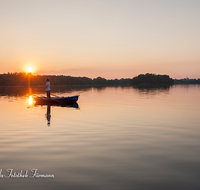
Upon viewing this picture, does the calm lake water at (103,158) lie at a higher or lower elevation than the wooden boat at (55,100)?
lower

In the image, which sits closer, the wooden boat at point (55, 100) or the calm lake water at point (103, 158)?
the calm lake water at point (103, 158)

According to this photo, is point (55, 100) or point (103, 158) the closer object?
point (103, 158)

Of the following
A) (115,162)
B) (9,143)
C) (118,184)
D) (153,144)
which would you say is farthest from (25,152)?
(153,144)

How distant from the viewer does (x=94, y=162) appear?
6.96m

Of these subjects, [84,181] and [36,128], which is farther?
[36,128]

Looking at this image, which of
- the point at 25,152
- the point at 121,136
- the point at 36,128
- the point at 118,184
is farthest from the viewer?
the point at 36,128

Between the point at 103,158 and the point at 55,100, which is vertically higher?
the point at 55,100

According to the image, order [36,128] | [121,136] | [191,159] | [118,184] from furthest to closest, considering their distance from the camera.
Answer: [36,128] → [121,136] → [191,159] → [118,184]

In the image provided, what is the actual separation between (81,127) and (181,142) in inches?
247

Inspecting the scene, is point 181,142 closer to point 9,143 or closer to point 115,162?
point 115,162

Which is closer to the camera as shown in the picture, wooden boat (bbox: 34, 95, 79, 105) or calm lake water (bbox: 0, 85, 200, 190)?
calm lake water (bbox: 0, 85, 200, 190)

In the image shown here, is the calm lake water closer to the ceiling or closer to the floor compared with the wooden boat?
closer to the floor

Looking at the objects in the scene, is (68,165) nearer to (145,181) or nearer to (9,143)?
(145,181)

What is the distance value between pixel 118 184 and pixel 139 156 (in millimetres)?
2335
